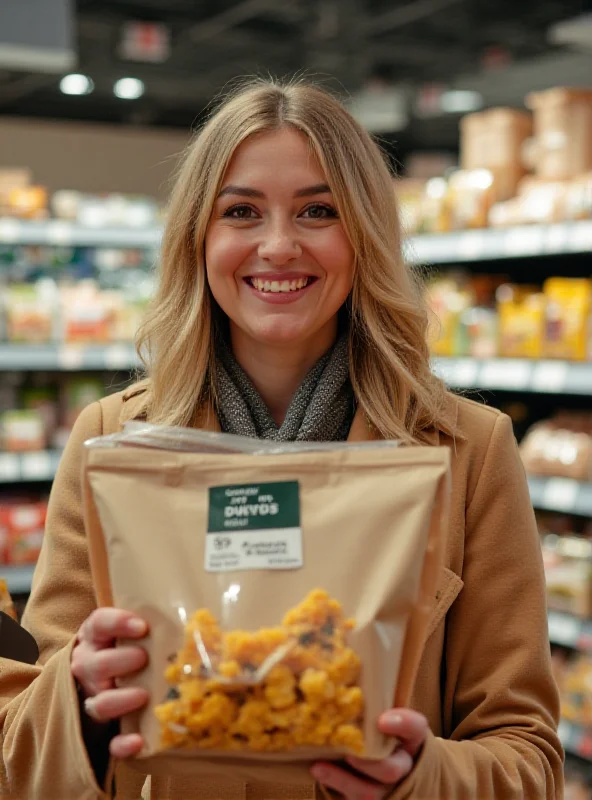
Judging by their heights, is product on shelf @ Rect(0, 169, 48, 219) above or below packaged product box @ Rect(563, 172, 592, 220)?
above

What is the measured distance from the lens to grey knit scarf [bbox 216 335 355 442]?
48.7 inches

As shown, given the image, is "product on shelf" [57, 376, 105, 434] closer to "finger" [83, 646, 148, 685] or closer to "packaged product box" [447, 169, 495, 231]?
"packaged product box" [447, 169, 495, 231]

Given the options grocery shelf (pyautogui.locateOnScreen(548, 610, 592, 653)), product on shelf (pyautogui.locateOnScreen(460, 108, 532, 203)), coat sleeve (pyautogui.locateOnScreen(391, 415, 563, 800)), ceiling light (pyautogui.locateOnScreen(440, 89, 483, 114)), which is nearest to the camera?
coat sleeve (pyautogui.locateOnScreen(391, 415, 563, 800))

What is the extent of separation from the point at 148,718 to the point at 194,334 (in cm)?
63

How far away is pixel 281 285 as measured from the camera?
1234 millimetres

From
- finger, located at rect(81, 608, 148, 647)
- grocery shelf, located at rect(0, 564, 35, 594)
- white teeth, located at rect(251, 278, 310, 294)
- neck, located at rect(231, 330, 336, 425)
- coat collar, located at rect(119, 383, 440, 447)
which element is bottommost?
grocery shelf, located at rect(0, 564, 35, 594)

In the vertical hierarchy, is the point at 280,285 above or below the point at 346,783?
above

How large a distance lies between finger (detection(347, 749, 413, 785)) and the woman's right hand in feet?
0.64

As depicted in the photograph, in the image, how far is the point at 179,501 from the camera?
90 centimetres

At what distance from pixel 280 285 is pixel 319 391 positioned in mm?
152

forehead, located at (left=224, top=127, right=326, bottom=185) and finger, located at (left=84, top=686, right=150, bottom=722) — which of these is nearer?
finger, located at (left=84, top=686, right=150, bottom=722)

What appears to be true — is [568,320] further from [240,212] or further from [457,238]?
[240,212]

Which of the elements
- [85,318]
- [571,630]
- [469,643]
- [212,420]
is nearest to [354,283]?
[212,420]

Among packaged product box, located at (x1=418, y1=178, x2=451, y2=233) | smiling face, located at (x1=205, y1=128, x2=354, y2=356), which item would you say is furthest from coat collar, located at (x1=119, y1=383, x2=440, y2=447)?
packaged product box, located at (x1=418, y1=178, x2=451, y2=233)
